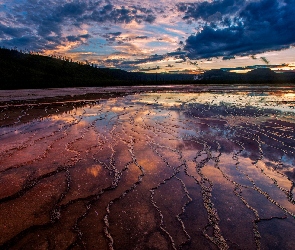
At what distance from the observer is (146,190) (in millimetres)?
4312

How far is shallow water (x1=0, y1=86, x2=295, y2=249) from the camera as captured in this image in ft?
9.99

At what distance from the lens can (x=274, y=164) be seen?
5.67 m

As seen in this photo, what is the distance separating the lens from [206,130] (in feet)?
30.4

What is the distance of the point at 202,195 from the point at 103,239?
198 centimetres

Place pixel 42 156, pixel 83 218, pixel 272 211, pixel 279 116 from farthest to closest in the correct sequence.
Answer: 1. pixel 279 116
2. pixel 42 156
3. pixel 272 211
4. pixel 83 218

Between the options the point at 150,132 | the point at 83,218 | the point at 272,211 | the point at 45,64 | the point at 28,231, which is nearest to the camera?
the point at 28,231

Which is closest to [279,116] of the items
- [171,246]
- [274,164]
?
[274,164]

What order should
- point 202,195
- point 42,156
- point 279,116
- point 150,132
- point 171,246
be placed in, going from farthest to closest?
point 279,116 → point 150,132 → point 42,156 → point 202,195 → point 171,246

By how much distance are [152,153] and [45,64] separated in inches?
5097

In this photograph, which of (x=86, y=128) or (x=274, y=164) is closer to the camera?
(x=274, y=164)

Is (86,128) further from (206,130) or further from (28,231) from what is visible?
(28,231)

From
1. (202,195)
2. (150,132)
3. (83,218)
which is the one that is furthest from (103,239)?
(150,132)

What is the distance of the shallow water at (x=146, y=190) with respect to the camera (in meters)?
3.04

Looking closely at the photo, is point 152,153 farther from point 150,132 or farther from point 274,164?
point 274,164
